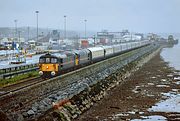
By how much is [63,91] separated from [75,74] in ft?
30.9

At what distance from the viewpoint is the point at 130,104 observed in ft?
119

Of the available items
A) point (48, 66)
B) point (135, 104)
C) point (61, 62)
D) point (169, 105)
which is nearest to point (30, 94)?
point (135, 104)

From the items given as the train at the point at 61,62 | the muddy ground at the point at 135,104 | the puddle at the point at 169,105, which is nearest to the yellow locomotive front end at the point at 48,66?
the train at the point at 61,62

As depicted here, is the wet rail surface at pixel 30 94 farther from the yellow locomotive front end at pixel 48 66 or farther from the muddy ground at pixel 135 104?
the muddy ground at pixel 135 104

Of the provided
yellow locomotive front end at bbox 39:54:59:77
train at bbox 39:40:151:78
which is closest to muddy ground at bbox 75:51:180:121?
train at bbox 39:40:151:78

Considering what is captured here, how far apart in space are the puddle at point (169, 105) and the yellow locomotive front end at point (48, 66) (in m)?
11.8

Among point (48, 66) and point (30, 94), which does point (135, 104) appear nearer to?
point (48, 66)

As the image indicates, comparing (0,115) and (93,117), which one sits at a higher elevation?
(0,115)

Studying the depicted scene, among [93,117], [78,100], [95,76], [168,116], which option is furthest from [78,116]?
[95,76]

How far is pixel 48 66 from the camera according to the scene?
41969mm

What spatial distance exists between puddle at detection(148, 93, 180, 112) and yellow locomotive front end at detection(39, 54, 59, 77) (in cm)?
1184

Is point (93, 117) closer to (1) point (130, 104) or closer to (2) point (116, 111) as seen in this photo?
(2) point (116, 111)

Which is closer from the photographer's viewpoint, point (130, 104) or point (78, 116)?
point (78, 116)

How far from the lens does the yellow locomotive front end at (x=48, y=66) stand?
41.7 meters
